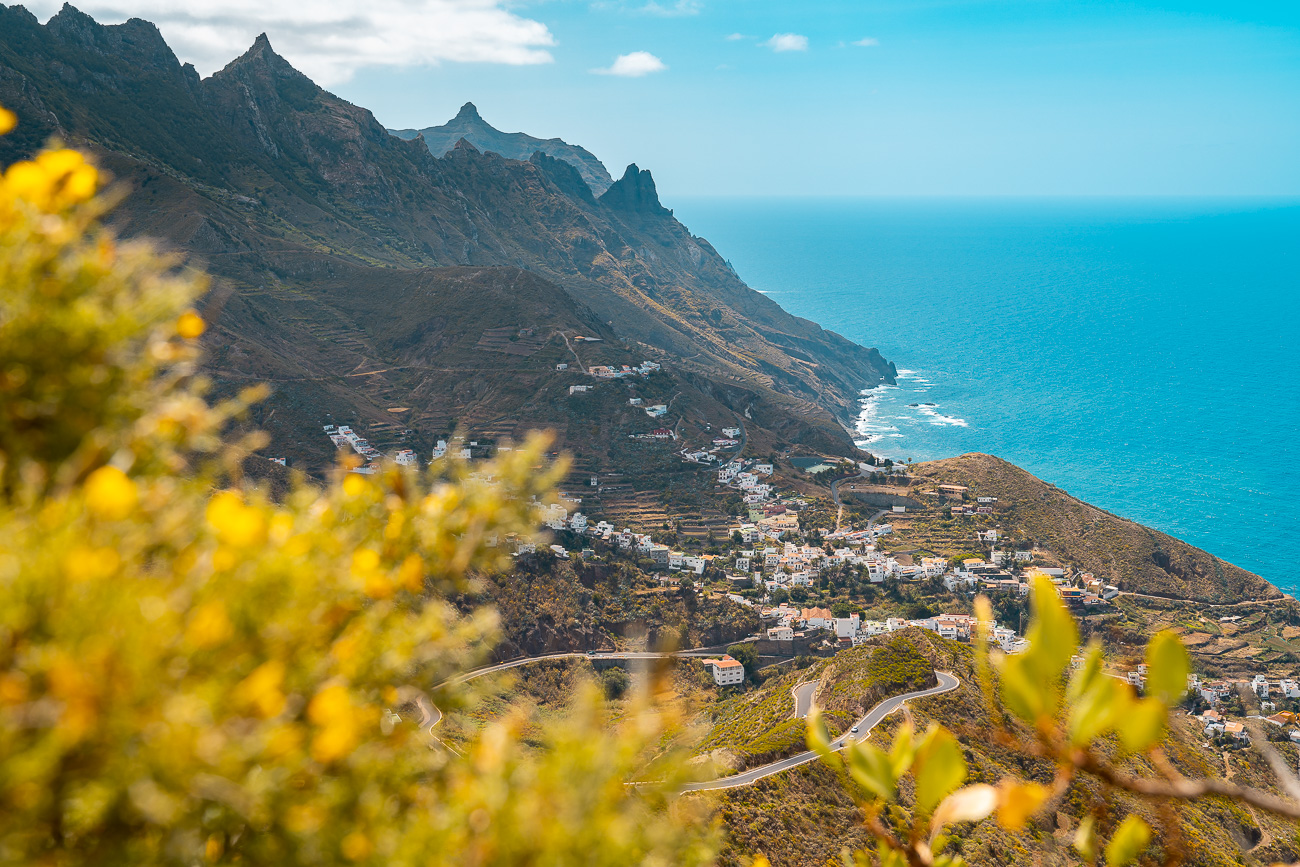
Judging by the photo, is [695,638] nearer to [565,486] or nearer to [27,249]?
[565,486]

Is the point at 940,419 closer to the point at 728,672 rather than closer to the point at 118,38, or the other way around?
the point at 728,672

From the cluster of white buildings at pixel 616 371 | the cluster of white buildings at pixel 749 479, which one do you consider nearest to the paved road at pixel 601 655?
the cluster of white buildings at pixel 749 479

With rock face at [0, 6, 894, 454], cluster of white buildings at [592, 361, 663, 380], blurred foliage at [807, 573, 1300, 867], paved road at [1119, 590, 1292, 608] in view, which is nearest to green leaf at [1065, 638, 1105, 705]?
blurred foliage at [807, 573, 1300, 867]

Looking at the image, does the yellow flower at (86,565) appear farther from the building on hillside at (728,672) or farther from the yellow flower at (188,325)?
the building on hillside at (728,672)

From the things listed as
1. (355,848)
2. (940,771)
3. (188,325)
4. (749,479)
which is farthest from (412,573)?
(749,479)

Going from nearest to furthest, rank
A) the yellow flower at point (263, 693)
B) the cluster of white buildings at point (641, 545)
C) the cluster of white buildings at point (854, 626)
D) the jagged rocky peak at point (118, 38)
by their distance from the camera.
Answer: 1. the yellow flower at point (263, 693)
2. the cluster of white buildings at point (854, 626)
3. the cluster of white buildings at point (641, 545)
4. the jagged rocky peak at point (118, 38)

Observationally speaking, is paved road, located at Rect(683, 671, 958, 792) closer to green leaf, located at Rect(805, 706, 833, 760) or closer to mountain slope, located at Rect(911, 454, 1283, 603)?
green leaf, located at Rect(805, 706, 833, 760)
